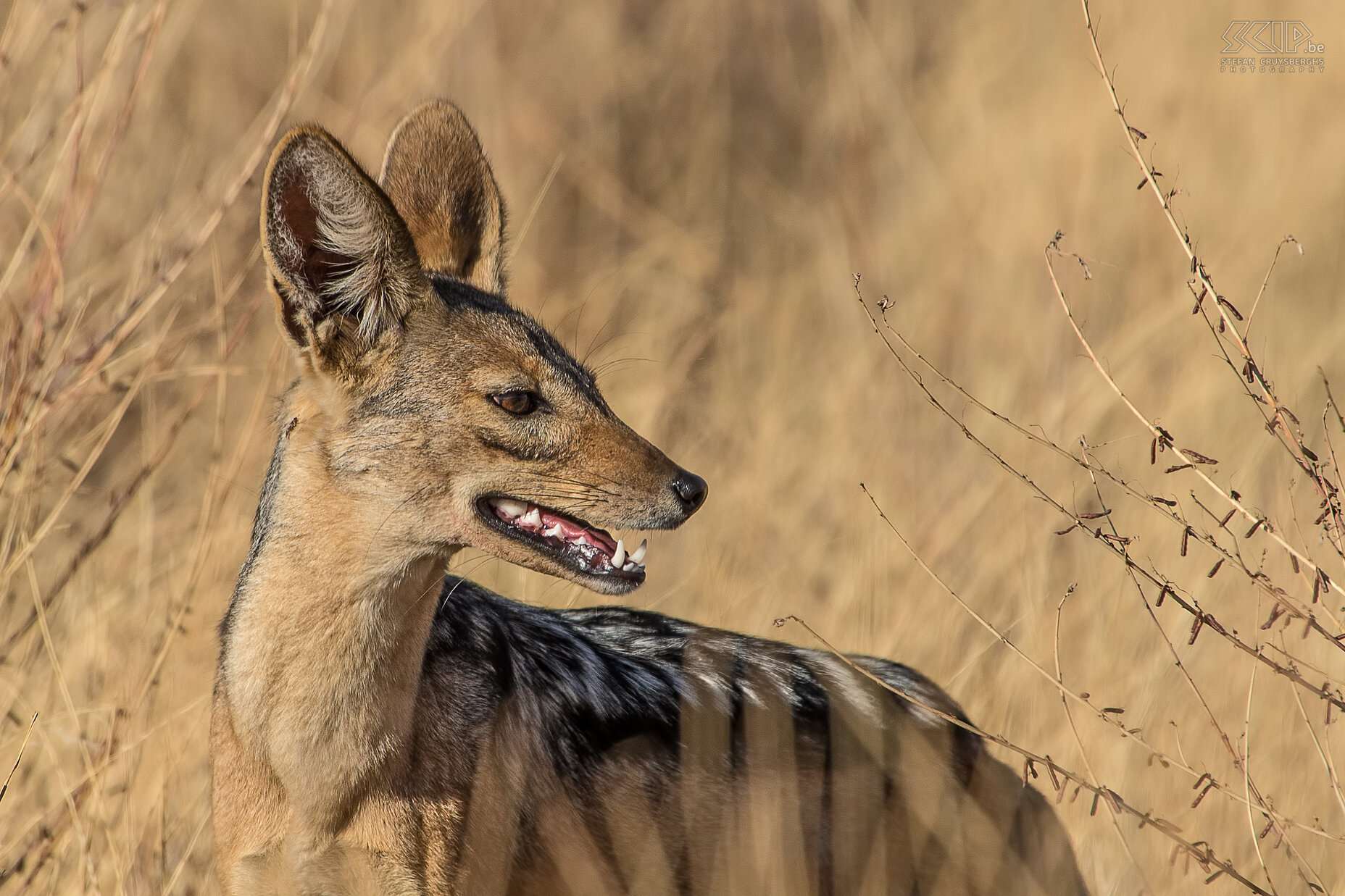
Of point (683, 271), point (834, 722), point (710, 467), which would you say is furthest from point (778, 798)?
point (683, 271)

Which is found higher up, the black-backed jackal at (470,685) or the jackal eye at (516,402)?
the jackal eye at (516,402)

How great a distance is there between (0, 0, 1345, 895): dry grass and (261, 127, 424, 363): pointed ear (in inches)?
44.4

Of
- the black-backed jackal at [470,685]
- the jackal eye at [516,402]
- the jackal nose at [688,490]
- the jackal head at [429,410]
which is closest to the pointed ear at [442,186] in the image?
the black-backed jackal at [470,685]

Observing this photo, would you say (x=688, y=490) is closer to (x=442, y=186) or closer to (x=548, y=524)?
(x=548, y=524)

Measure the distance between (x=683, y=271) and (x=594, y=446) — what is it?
632 cm

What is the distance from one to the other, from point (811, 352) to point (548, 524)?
5.88m

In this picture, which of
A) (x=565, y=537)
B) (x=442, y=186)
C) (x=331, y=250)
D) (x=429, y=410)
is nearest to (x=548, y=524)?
(x=565, y=537)

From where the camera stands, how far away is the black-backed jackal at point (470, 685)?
167 inches

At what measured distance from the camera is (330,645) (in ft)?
14.0

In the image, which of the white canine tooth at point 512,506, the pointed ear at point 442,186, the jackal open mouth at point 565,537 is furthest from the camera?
the pointed ear at point 442,186

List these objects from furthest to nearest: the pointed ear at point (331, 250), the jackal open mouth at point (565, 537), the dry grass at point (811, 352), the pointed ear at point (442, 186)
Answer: the dry grass at point (811, 352), the pointed ear at point (442, 186), the jackal open mouth at point (565, 537), the pointed ear at point (331, 250)

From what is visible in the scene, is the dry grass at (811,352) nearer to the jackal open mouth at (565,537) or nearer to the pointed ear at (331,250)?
the jackal open mouth at (565,537)

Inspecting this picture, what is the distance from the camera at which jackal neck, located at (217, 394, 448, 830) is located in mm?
4246

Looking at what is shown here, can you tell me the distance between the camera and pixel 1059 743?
6.30m
